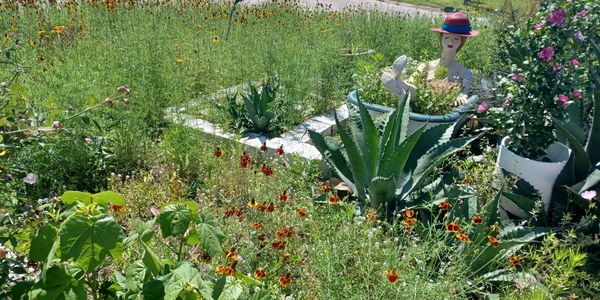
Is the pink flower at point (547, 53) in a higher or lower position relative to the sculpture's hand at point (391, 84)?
higher

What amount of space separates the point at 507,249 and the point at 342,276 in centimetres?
89

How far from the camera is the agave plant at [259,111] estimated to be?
3756 millimetres

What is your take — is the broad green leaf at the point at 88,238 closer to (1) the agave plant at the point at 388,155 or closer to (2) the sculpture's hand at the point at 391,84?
(1) the agave plant at the point at 388,155

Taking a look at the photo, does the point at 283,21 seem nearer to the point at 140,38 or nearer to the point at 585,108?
the point at 140,38

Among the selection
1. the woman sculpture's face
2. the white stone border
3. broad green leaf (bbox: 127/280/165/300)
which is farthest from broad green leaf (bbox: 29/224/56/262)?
the woman sculpture's face

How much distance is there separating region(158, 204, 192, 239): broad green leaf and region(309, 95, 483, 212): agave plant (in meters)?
1.32

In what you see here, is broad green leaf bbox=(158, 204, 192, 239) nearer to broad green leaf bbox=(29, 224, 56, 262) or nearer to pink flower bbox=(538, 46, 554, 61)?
broad green leaf bbox=(29, 224, 56, 262)

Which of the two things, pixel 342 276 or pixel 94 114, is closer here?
pixel 342 276

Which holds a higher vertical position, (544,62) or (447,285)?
(544,62)

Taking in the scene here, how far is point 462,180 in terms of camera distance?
9.22ft

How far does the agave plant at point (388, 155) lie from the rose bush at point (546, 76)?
47 cm

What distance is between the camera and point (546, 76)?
8.95 feet

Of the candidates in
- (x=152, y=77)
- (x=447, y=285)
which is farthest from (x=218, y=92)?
(x=447, y=285)

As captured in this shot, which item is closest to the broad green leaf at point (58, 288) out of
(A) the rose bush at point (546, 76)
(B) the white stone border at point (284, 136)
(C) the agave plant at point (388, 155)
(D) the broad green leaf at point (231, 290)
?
(D) the broad green leaf at point (231, 290)
